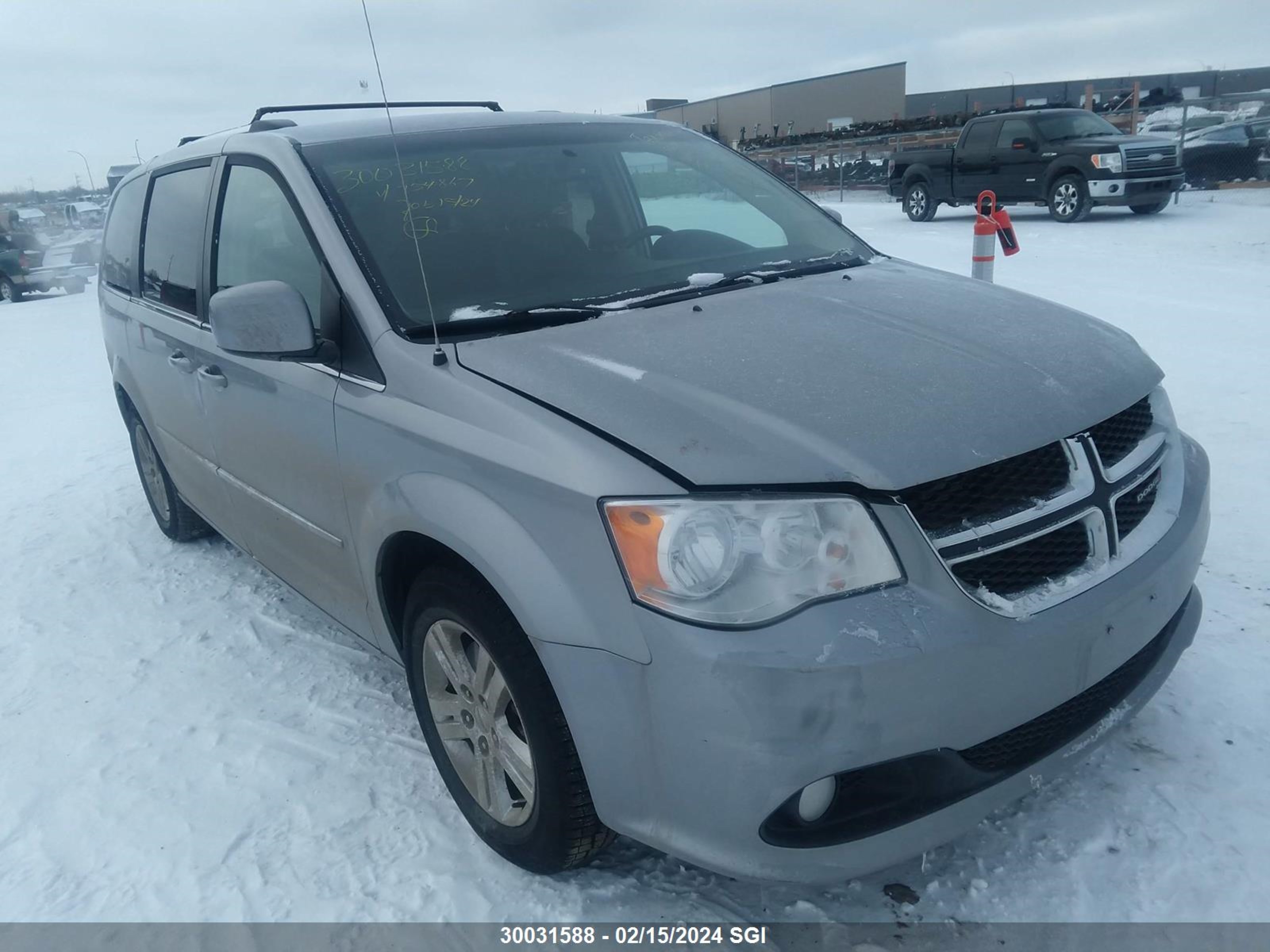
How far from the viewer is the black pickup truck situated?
14492 mm

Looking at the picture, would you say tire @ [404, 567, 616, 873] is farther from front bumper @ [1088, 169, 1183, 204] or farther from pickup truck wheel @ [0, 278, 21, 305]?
pickup truck wheel @ [0, 278, 21, 305]

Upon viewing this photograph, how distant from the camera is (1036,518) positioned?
2.03 meters

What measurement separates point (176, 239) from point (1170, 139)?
52.3 feet

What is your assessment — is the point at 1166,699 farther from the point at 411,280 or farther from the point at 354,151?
the point at 354,151

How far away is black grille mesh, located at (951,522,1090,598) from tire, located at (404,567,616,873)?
0.90 meters

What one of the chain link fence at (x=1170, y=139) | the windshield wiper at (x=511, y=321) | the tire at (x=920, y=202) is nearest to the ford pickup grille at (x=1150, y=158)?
the chain link fence at (x=1170, y=139)

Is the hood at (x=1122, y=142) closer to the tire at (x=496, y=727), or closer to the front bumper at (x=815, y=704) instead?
the front bumper at (x=815, y=704)

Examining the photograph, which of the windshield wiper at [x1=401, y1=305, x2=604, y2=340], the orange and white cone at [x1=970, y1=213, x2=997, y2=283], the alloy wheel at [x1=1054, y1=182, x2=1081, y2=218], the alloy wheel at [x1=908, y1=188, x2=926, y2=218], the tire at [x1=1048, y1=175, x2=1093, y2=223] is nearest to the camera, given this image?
the windshield wiper at [x1=401, y1=305, x2=604, y2=340]

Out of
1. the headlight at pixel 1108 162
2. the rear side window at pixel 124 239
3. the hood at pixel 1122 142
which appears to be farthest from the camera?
the hood at pixel 1122 142

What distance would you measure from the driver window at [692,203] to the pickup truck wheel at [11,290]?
2068 centimetres

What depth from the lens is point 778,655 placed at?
180 centimetres

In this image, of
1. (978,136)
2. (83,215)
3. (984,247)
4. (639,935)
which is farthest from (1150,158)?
(83,215)

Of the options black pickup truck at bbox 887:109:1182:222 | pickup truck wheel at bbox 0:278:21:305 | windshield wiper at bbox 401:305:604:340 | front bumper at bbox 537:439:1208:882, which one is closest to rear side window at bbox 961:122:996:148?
black pickup truck at bbox 887:109:1182:222

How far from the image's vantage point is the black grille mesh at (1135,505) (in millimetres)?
2246
